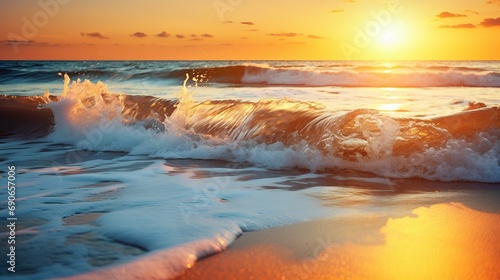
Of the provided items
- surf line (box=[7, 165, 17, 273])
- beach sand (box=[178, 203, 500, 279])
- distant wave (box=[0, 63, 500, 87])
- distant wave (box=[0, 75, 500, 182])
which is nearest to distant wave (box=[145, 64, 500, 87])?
distant wave (box=[0, 63, 500, 87])

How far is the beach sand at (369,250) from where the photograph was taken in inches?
101

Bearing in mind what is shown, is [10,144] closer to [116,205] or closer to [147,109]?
[147,109]

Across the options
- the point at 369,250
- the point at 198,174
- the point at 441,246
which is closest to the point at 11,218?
the point at 198,174

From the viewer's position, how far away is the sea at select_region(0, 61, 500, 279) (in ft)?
9.74

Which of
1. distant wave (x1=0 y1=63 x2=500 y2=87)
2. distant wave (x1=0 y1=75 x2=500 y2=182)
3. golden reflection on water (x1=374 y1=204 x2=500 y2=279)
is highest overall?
distant wave (x1=0 y1=63 x2=500 y2=87)

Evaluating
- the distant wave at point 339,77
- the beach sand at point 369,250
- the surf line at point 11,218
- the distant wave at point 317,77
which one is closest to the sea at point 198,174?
the surf line at point 11,218

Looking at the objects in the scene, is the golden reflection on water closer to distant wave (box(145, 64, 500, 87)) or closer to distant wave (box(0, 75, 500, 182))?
distant wave (box(0, 75, 500, 182))

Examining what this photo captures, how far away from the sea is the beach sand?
0.49 ft

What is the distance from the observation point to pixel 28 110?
9836mm

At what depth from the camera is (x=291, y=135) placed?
6.22 m

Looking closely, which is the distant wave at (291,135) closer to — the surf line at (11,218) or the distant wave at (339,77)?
the surf line at (11,218)

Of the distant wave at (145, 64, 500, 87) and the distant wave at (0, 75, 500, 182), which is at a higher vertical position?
the distant wave at (145, 64, 500, 87)

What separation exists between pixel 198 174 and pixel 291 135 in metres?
1.52

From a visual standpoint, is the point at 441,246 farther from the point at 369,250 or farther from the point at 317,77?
the point at 317,77
